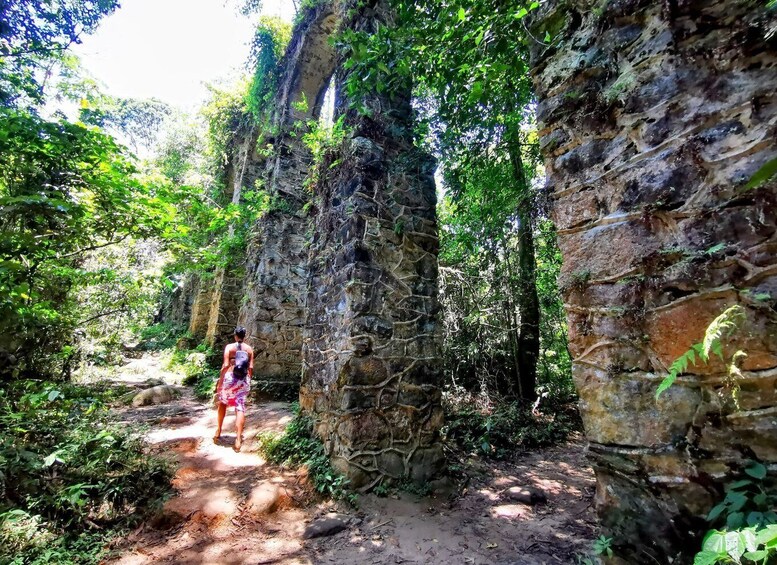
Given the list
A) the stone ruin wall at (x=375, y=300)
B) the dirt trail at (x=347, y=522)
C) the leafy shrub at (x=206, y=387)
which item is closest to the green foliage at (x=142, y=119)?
the leafy shrub at (x=206, y=387)

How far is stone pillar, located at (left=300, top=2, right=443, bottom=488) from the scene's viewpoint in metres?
3.32

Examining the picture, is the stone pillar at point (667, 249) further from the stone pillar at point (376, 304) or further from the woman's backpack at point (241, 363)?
the woman's backpack at point (241, 363)

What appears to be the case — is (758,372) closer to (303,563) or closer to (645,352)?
(645,352)

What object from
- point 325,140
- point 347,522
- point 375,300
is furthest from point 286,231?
point 347,522

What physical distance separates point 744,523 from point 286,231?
6794mm

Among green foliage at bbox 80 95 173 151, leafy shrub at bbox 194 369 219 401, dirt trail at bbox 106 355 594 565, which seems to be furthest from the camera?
green foliage at bbox 80 95 173 151

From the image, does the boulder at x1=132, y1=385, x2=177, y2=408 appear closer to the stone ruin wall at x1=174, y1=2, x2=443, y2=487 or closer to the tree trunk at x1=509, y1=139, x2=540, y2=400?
the stone ruin wall at x1=174, y1=2, x2=443, y2=487

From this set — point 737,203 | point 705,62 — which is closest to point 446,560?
point 737,203

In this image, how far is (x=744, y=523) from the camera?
93 centimetres

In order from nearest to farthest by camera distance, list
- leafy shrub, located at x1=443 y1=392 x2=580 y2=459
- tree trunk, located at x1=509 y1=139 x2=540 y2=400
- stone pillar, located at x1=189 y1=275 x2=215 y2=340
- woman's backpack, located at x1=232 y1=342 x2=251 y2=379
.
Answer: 1. woman's backpack, located at x1=232 y1=342 x2=251 y2=379
2. leafy shrub, located at x1=443 y1=392 x2=580 y2=459
3. tree trunk, located at x1=509 y1=139 x2=540 y2=400
4. stone pillar, located at x1=189 y1=275 x2=215 y2=340

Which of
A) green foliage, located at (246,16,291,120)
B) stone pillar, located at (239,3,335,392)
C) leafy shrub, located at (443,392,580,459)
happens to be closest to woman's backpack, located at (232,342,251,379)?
stone pillar, located at (239,3,335,392)

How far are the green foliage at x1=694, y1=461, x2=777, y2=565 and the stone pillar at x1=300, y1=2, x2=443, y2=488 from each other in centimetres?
258

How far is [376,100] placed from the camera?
4102mm

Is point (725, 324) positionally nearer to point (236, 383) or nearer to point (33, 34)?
point (236, 383)
